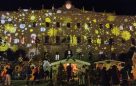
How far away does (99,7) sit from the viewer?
6253cm

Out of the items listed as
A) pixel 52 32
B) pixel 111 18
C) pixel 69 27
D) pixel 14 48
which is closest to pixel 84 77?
pixel 14 48

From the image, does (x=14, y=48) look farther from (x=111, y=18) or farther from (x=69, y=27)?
(x=111, y=18)

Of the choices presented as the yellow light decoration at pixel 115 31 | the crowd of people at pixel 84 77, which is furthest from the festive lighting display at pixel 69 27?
the crowd of people at pixel 84 77

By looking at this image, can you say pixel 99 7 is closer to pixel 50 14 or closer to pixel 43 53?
pixel 50 14

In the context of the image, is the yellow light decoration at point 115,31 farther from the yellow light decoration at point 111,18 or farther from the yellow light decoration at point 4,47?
the yellow light decoration at point 4,47

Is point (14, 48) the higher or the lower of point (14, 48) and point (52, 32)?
the lower

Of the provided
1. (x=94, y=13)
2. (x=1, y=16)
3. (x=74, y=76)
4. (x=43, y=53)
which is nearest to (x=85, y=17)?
(x=94, y=13)

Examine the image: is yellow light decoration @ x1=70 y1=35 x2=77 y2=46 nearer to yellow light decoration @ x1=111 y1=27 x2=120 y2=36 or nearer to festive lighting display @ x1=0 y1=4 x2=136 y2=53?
festive lighting display @ x1=0 y1=4 x2=136 y2=53

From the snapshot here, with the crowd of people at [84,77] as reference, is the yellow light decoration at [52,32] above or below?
above

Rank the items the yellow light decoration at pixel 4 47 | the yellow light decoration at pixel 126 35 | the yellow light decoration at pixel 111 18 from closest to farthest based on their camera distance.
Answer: the yellow light decoration at pixel 4 47 < the yellow light decoration at pixel 111 18 < the yellow light decoration at pixel 126 35

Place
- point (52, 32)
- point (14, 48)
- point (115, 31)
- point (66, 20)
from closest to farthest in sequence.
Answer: point (14, 48), point (52, 32), point (66, 20), point (115, 31)

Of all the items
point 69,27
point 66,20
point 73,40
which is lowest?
point 73,40

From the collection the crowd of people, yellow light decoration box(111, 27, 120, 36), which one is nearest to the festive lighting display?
yellow light decoration box(111, 27, 120, 36)

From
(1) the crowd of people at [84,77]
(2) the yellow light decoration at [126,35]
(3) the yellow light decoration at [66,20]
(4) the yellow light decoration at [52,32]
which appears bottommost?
(1) the crowd of people at [84,77]
